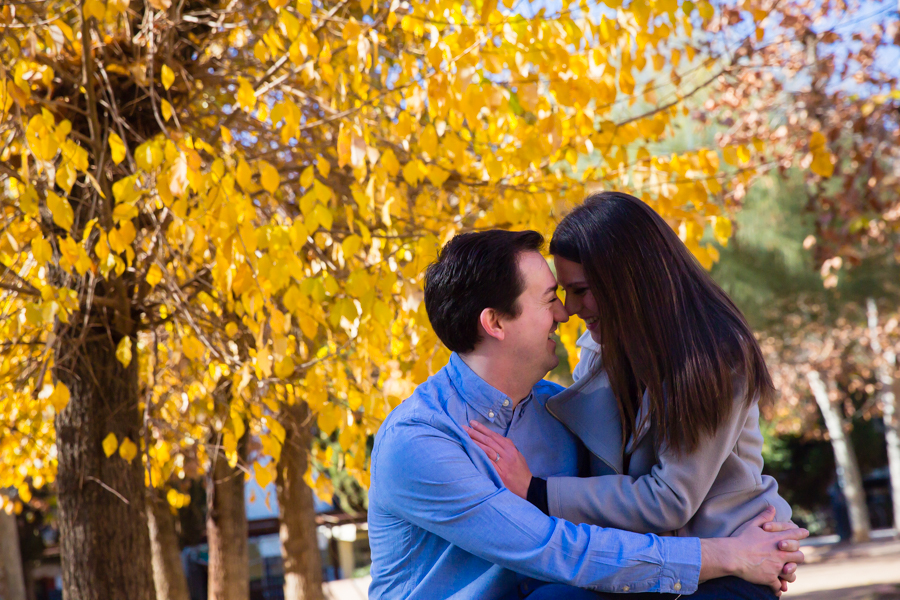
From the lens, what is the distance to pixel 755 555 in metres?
1.87

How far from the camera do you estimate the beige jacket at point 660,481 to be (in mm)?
1900

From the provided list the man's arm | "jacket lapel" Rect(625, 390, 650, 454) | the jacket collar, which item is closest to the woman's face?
the jacket collar

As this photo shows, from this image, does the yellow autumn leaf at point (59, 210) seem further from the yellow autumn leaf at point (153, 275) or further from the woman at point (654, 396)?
the woman at point (654, 396)

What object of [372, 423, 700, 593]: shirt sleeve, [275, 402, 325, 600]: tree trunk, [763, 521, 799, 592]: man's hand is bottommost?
[275, 402, 325, 600]: tree trunk

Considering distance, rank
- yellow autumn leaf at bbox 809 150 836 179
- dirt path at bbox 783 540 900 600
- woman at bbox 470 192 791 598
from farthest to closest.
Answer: dirt path at bbox 783 540 900 600 < yellow autumn leaf at bbox 809 150 836 179 < woman at bbox 470 192 791 598

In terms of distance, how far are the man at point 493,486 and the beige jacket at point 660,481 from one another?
0.24 ft

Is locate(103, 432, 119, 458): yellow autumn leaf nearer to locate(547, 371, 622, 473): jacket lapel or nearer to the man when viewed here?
the man

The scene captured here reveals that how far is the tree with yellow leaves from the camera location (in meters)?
2.78

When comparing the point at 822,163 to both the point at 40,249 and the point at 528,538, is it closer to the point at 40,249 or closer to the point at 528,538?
the point at 528,538

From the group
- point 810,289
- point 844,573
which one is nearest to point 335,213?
point 810,289

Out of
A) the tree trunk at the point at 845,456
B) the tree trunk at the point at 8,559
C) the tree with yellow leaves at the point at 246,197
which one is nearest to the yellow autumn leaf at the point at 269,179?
the tree with yellow leaves at the point at 246,197

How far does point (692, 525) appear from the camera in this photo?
6.57 feet

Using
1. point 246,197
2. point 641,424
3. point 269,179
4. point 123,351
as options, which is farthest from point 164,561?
point 641,424

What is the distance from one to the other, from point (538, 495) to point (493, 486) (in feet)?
0.56
